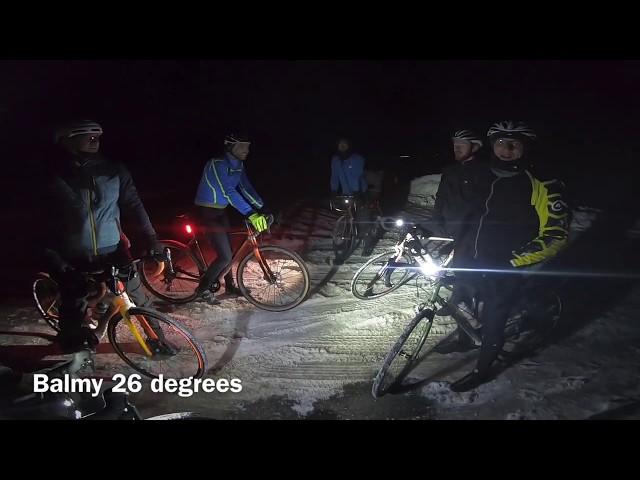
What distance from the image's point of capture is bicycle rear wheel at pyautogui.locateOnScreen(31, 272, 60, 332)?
466 cm

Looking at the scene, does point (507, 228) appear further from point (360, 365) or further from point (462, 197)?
point (360, 365)

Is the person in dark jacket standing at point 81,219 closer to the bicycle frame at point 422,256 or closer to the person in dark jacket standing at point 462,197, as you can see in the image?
the bicycle frame at point 422,256

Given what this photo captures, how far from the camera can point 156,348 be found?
13.5ft

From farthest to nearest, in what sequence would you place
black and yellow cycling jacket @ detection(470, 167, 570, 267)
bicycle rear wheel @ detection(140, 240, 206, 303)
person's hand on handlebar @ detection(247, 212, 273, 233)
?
bicycle rear wheel @ detection(140, 240, 206, 303) → person's hand on handlebar @ detection(247, 212, 273, 233) → black and yellow cycling jacket @ detection(470, 167, 570, 267)

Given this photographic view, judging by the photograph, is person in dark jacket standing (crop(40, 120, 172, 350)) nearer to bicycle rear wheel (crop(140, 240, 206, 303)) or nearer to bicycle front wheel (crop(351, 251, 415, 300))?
bicycle rear wheel (crop(140, 240, 206, 303))

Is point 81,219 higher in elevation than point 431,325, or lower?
higher

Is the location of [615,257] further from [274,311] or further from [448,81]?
[448,81]

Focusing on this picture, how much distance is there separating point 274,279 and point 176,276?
137 centimetres

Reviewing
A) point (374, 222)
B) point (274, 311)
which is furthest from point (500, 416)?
point (374, 222)

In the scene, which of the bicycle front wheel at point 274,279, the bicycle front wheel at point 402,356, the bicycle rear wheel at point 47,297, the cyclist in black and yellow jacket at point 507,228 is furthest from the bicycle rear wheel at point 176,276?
the cyclist in black and yellow jacket at point 507,228

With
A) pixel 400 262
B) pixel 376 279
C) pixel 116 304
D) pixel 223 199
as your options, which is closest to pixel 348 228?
pixel 376 279

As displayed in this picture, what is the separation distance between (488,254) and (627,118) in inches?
749

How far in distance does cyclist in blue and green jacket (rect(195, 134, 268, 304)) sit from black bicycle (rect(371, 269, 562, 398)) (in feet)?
7.28

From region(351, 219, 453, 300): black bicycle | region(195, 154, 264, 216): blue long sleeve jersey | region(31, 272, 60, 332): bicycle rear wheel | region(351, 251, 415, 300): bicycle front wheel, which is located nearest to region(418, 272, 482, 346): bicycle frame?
region(351, 219, 453, 300): black bicycle
